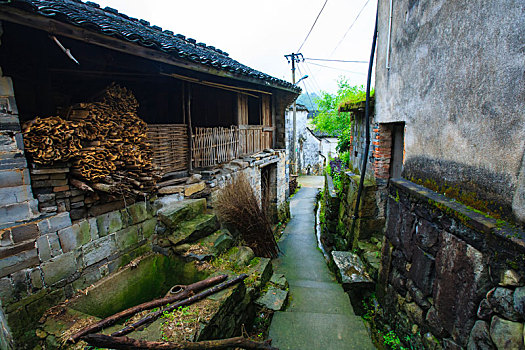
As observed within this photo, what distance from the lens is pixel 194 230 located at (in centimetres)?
415

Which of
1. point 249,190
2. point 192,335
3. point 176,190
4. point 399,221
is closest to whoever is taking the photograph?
point 192,335

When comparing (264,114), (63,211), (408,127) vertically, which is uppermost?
(264,114)

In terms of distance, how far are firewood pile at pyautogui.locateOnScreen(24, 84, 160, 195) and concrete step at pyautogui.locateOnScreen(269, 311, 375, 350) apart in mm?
2759

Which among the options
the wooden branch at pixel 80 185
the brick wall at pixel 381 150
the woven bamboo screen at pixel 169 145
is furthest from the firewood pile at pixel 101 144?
the brick wall at pixel 381 150

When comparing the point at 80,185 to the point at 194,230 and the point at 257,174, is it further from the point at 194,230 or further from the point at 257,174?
the point at 257,174

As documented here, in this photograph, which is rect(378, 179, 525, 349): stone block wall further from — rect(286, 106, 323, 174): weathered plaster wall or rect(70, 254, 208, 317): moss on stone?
rect(286, 106, 323, 174): weathered plaster wall

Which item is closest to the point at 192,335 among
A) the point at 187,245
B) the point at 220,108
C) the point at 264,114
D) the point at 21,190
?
the point at 187,245

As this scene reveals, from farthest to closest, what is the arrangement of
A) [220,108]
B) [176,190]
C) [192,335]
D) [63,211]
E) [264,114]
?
[264,114] → [220,108] → [176,190] → [63,211] → [192,335]

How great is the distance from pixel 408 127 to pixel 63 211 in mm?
4569

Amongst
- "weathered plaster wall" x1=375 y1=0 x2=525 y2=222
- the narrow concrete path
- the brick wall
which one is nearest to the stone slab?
the narrow concrete path

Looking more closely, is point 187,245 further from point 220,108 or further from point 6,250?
point 220,108

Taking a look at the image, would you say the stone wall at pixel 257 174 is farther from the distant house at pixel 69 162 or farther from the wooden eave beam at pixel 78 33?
the wooden eave beam at pixel 78 33

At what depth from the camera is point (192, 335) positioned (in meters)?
2.48

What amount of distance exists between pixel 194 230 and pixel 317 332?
234cm
